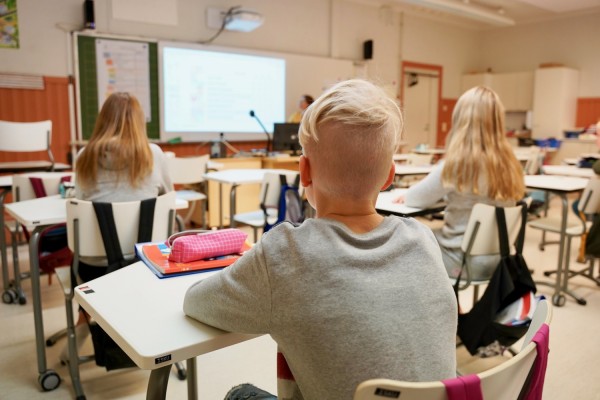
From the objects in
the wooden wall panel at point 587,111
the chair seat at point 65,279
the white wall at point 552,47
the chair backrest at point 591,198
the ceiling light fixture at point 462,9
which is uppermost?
the ceiling light fixture at point 462,9

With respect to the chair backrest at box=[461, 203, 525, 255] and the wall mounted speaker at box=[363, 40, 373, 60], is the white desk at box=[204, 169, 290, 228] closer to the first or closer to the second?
the chair backrest at box=[461, 203, 525, 255]

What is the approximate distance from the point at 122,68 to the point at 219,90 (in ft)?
3.98

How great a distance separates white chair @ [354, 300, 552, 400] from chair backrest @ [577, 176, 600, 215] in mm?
2638

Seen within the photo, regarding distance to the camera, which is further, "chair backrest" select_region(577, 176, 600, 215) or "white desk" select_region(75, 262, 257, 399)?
"chair backrest" select_region(577, 176, 600, 215)

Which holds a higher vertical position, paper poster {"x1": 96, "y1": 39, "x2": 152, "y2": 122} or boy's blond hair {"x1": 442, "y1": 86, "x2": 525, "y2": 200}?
paper poster {"x1": 96, "y1": 39, "x2": 152, "y2": 122}

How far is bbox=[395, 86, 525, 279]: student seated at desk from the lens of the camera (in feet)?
7.41

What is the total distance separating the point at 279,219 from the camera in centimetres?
337

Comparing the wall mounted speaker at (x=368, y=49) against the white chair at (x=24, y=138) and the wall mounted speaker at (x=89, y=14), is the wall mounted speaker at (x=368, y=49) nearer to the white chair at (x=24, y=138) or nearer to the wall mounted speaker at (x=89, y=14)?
the wall mounted speaker at (x=89, y=14)

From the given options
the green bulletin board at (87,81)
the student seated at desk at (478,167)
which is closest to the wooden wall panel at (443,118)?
the green bulletin board at (87,81)

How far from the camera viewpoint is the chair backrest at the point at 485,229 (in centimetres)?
222

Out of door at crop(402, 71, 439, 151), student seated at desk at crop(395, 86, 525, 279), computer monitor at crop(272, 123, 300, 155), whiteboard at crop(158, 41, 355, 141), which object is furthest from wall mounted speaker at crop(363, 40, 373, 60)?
student seated at desk at crop(395, 86, 525, 279)

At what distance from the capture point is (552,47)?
8.77 meters

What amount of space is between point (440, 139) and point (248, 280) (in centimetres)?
905

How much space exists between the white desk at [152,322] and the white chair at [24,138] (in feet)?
11.3
